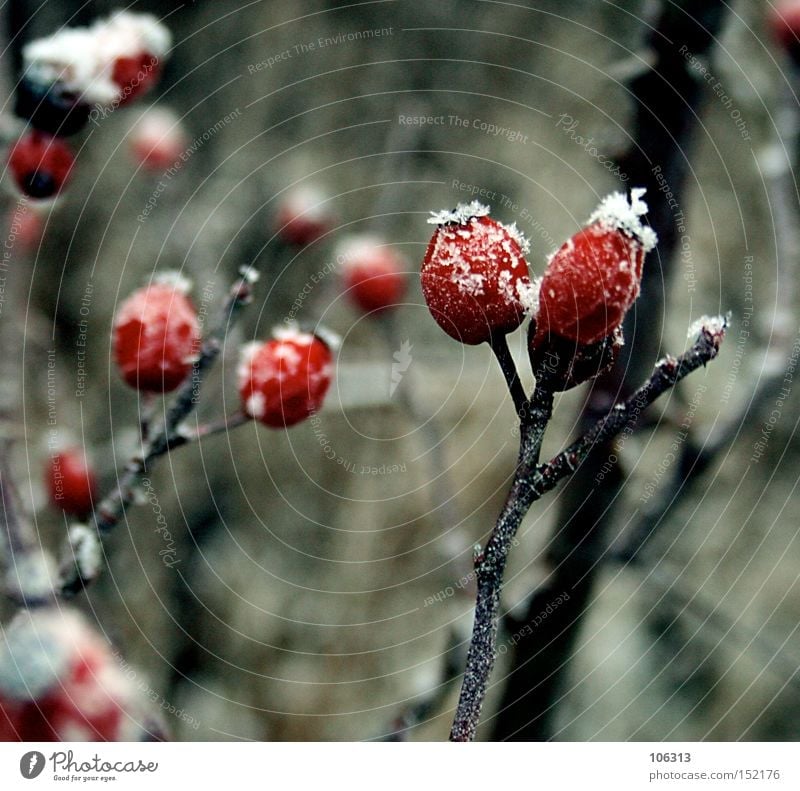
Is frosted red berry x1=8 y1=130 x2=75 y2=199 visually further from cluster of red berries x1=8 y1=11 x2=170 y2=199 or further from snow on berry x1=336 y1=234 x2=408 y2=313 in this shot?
snow on berry x1=336 y1=234 x2=408 y2=313

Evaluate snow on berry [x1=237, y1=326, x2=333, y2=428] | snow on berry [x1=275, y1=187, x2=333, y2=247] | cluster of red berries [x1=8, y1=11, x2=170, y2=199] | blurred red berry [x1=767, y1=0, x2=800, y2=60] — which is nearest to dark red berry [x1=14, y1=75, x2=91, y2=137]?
cluster of red berries [x1=8, y1=11, x2=170, y2=199]

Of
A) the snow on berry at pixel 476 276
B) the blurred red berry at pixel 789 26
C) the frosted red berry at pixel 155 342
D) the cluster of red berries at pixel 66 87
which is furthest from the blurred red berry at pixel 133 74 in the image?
the blurred red berry at pixel 789 26

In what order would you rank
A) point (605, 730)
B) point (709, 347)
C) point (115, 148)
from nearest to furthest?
point (709, 347) < point (605, 730) < point (115, 148)

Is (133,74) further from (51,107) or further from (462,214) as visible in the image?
(462,214)

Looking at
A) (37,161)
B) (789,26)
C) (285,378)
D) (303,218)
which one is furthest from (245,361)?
(789,26)

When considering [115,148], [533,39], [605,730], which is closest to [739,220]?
[533,39]

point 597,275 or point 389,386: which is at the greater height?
point 389,386
